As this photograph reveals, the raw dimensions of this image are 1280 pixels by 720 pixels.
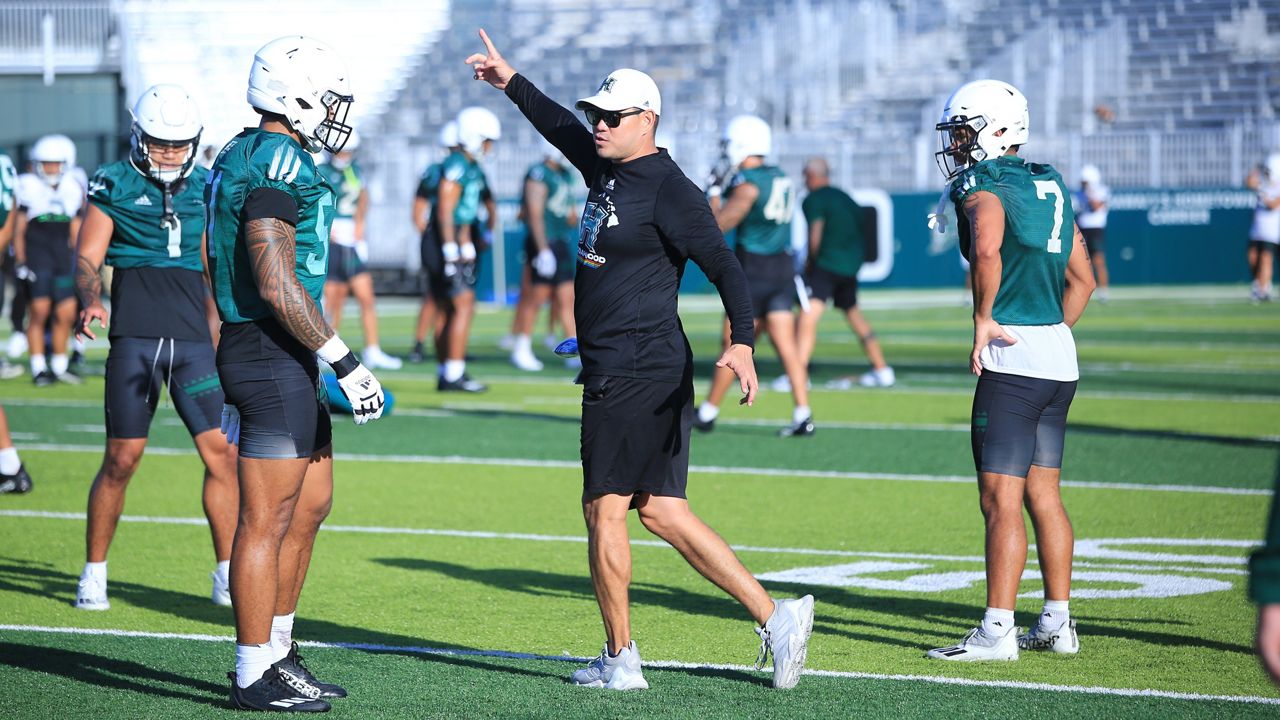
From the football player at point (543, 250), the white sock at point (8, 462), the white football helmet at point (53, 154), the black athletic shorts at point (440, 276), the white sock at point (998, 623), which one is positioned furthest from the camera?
the football player at point (543, 250)

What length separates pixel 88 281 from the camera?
264 inches

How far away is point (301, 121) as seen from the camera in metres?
4.91

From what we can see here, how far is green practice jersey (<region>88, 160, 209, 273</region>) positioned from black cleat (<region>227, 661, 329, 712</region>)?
235 cm

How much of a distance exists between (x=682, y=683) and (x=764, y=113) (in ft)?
99.2

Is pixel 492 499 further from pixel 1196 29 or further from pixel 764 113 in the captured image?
pixel 1196 29

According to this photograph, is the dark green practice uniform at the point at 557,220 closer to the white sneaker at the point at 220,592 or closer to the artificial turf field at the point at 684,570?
the artificial turf field at the point at 684,570

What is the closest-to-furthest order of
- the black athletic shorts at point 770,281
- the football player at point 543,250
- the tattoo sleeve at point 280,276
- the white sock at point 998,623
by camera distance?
1. the tattoo sleeve at point 280,276
2. the white sock at point 998,623
3. the black athletic shorts at point 770,281
4. the football player at point 543,250

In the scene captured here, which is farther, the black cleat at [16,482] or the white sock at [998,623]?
the black cleat at [16,482]

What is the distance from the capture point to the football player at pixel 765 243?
435 inches

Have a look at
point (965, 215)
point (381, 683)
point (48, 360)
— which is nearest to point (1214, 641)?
point (965, 215)

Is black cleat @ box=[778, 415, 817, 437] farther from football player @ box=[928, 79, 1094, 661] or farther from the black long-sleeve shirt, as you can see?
the black long-sleeve shirt

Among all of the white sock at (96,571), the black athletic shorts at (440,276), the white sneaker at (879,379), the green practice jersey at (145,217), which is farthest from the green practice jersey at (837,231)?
the white sock at (96,571)

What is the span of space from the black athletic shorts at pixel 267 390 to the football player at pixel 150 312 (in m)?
1.54

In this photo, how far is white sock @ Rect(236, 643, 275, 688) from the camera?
193 inches
